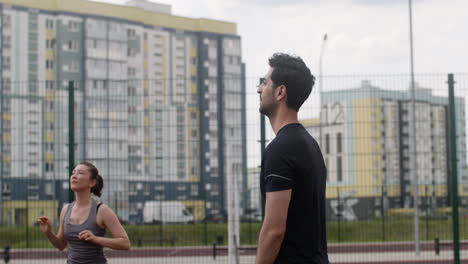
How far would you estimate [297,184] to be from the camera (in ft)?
12.6

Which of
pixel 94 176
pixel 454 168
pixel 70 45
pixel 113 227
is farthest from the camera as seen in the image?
pixel 70 45

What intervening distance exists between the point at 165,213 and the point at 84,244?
959 centimetres

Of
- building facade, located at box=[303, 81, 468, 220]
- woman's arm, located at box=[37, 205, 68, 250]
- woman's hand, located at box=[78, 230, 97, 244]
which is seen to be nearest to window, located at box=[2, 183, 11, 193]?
building facade, located at box=[303, 81, 468, 220]

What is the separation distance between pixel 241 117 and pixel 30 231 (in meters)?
6.44

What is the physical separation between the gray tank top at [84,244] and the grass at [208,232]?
883 centimetres

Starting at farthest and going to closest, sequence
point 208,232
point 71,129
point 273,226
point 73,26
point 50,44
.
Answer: point 50,44, point 73,26, point 208,232, point 71,129, point 273,226

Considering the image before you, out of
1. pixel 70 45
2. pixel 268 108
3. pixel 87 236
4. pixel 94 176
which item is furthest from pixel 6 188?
pixel 70 45

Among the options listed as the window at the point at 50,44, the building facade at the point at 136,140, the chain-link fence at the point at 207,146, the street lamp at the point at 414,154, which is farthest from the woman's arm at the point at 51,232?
the window at the point at 50,44

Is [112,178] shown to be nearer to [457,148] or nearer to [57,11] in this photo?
[457,148]

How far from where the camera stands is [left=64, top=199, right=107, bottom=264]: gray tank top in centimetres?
592

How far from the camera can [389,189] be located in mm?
14781

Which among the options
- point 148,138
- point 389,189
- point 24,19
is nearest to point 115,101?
point 148,138

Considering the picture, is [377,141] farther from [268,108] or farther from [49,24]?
[49,24]

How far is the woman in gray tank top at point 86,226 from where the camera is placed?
592cm
